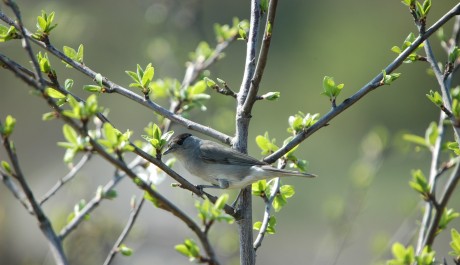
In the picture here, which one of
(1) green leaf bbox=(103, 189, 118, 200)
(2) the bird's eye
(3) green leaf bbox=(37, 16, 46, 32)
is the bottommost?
(1) green leaf bbox=(103, 189, 118, 200)

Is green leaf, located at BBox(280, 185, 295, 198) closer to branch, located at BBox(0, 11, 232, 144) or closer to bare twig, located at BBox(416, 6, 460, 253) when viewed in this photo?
branch, located at BBox(0, 11, 232, 144)

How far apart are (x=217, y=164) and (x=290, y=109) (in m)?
10.00

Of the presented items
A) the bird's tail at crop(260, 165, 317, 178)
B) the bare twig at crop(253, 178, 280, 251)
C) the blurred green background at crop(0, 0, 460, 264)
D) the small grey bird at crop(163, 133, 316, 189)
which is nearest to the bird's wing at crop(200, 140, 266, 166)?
the small grey bird at crop(163, 133, 316, 189)

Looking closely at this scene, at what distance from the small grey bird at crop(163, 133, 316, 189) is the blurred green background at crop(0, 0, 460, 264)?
303cm

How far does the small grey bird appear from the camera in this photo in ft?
10.3

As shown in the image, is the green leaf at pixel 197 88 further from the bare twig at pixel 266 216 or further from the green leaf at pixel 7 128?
the green leaf at pixel 7 128

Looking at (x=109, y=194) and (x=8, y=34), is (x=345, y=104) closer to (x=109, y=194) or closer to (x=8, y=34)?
(x=109, y=194)

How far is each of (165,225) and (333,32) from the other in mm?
7864

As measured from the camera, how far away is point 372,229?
10500mm

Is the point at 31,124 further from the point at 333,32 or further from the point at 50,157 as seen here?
the point at 333,32

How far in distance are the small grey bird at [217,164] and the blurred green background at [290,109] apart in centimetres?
303

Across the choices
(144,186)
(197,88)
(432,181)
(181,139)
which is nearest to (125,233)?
(197,88)

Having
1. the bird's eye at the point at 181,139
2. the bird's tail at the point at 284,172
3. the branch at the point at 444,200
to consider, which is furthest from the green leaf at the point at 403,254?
the bird's eye at the point at 181,139

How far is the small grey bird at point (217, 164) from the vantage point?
3154 mm
